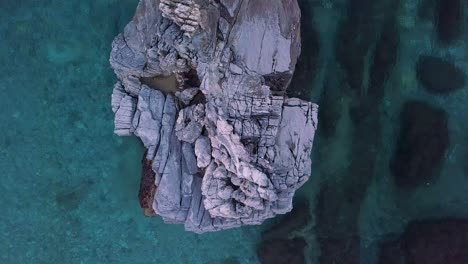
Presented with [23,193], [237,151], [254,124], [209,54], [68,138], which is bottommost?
[23,193]

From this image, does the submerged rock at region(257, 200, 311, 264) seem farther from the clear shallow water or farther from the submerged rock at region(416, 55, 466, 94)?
the submerged rock at region(416, 55, 466, 94)

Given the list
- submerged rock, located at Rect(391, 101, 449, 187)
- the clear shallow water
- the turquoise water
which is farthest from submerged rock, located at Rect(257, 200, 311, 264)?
submerged rock, located at Rect(391, 101, 449, 187)

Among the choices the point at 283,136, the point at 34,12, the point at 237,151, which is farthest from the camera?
the point at 34,12

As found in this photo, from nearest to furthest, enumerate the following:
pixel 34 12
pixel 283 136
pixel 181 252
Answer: pixel 283 136 < pixel 34 12 < pixel 181 252

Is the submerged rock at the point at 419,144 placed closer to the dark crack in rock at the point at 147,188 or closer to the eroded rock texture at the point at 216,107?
the eroded rock texture at the point at 216,107

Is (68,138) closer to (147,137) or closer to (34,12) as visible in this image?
(147,137)

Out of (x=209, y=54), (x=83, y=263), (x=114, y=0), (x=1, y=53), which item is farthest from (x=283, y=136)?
(x=1, y=53)

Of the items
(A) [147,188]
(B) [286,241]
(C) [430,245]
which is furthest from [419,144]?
(A) [147,188]
